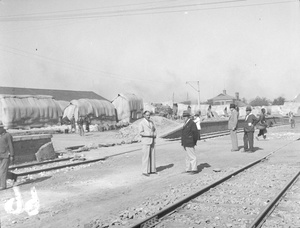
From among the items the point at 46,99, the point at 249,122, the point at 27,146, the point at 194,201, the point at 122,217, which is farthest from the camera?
the point at 46,99

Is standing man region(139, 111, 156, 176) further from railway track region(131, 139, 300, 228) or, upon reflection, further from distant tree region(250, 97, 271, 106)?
distant tree region(250, 97, 271, 106)

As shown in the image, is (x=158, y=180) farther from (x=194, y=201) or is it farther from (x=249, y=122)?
(x=249, y=122)

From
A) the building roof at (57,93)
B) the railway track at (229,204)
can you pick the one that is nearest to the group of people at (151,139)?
the railway track at (229,204)

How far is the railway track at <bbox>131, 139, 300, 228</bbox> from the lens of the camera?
5.21m

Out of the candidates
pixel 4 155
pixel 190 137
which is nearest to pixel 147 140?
pixel 190 137

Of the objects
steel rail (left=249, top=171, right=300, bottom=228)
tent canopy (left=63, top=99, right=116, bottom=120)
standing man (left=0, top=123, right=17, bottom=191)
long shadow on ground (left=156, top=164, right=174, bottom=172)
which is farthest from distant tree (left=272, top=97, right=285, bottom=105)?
standing man (left=0, top=123, right=17, bottom=191)

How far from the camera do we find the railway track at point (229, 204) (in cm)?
521

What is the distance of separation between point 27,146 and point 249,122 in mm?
9044

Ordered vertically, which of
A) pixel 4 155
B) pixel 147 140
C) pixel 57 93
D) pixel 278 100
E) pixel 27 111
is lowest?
pixel 4 155

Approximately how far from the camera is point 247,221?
5246 mm

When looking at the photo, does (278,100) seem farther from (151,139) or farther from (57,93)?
(151,139)

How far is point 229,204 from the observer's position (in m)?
6.28

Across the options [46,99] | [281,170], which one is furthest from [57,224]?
[46,99]

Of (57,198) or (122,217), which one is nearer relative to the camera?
(122,217)
